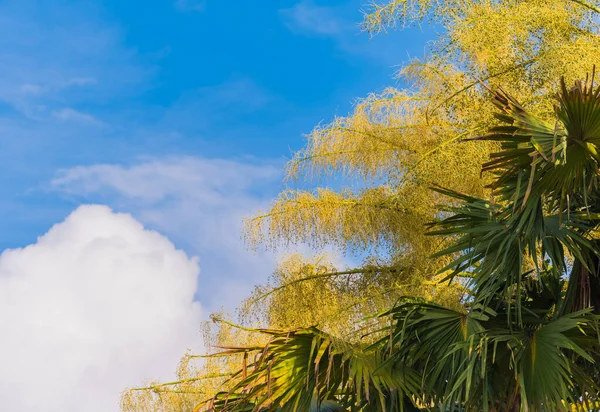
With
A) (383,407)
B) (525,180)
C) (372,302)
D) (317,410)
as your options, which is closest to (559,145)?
(525,180)

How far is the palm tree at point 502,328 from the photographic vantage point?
203 inches

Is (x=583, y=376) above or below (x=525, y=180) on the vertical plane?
below

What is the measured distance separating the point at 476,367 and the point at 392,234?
270 centimetres

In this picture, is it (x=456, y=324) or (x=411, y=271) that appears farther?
(x=411, y=271)

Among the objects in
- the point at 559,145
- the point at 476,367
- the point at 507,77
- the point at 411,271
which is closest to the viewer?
the point at 559,145

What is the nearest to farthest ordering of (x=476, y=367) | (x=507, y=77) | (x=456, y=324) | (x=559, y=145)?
1. (x=559, y=145)
2. (x=476, y=367)
3. (x=456, y=324)
4. (x=507, y=77)

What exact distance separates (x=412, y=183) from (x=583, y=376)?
286cm

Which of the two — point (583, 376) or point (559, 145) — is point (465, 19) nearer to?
point (559, 145)

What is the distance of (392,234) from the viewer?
7.96m

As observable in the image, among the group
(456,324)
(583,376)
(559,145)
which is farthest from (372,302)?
(559,145)

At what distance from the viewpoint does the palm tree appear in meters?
5.14

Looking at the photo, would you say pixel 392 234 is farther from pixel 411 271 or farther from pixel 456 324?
pixel 456 324

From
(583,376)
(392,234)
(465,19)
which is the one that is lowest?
(583,376)

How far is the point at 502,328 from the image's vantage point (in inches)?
226
